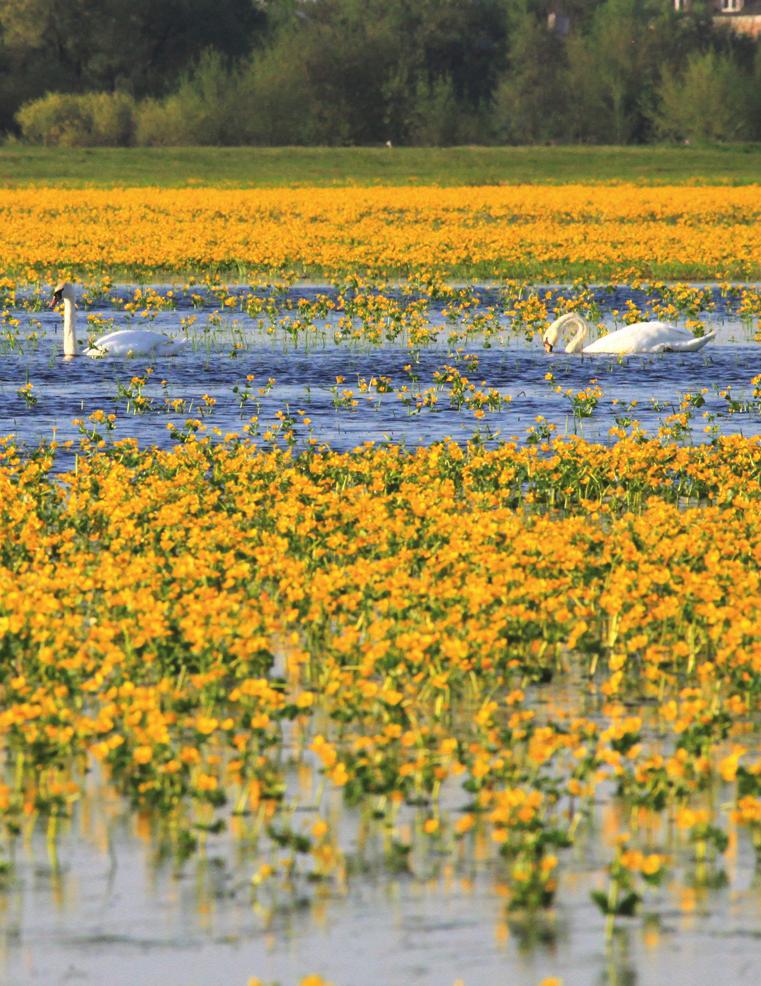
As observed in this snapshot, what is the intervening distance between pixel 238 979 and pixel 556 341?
1766 cm

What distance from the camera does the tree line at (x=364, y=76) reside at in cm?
9469

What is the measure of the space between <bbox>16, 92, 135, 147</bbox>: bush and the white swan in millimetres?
70071

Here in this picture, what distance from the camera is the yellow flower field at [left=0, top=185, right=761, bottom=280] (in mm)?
34688

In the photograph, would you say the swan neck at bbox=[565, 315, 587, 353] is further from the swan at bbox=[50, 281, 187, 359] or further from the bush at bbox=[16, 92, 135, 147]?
the bush at bbox=[16, 92, 135, 147]

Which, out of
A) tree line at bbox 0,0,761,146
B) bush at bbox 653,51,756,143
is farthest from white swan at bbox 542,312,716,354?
bush at bbox 653,51,756,143

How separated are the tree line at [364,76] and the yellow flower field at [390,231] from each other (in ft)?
122

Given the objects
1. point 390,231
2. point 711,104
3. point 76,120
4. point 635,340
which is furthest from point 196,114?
point 635,340

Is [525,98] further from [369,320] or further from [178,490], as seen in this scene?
[178,490]

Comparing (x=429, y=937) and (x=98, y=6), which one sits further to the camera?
(x=98, y=6)

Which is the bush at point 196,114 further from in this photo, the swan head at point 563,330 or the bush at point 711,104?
the swan head at point 563,330

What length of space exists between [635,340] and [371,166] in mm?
49522

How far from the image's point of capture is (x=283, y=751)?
25.9 ft

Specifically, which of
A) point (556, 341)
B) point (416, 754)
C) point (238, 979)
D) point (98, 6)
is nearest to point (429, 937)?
point (238, 979)

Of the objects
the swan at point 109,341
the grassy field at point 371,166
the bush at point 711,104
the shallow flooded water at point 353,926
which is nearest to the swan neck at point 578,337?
the swan at point 109,341
